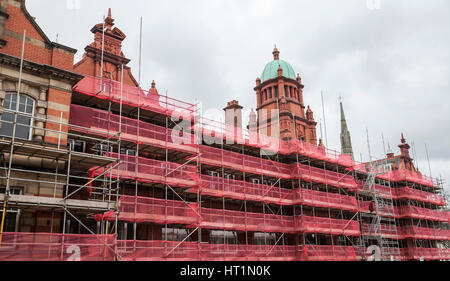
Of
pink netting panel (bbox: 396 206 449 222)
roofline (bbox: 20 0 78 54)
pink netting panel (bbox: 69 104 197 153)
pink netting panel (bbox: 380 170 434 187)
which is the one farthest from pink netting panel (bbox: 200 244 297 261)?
pink netting panel (bbox: 380 170 434 187)

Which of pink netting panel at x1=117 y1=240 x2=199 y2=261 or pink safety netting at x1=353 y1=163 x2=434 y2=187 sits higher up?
pink safety netting at x1=353 y1=163 x2=434 y2=187

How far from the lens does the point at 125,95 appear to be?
958 inches

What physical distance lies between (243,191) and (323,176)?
9627mm

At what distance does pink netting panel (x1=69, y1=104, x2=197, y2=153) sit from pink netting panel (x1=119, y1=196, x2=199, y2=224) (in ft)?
11.1

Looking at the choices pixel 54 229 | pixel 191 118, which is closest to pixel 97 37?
pixel 191 118

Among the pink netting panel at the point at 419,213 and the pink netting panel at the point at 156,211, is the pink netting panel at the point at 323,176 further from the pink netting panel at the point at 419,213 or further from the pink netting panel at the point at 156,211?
the pink netting panel at the point at 156,211

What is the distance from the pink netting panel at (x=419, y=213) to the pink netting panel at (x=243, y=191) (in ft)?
57.1

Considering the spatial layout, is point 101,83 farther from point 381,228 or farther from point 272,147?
point 381,228

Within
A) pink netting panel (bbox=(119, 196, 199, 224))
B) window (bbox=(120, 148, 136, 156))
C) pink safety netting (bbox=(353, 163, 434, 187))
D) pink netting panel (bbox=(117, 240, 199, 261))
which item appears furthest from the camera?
pink safety netting (bbox=(353, 163, 434, 187))

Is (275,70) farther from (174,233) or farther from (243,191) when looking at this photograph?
(174,233)

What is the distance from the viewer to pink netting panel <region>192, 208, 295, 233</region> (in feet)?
84.9

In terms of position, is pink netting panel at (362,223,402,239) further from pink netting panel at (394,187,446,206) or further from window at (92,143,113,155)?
window at (92,143,113,155)

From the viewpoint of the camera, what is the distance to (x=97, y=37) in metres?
26.9
